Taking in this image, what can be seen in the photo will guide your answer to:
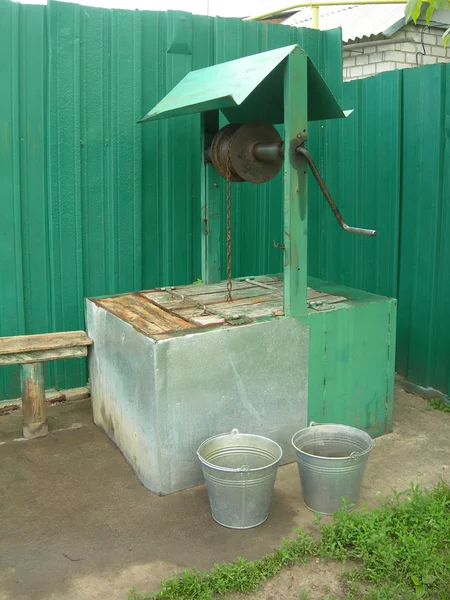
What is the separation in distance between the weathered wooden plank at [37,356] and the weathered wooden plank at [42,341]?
4 cm

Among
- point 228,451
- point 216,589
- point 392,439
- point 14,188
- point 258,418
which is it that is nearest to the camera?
point 216,589

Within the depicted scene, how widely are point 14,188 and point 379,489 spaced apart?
11.6ft

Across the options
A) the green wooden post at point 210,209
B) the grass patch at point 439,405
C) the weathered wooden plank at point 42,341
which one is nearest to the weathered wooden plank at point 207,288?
the green wooden post at point 210,209

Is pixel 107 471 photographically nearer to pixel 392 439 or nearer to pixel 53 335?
pixel 53 335

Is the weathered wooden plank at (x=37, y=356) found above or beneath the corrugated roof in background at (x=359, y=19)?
beneath

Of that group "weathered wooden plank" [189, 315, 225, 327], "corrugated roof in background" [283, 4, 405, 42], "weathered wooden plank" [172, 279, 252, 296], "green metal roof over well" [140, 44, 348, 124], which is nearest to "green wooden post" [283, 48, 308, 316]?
"green metal roof over well" [140, 44, 348, 124]

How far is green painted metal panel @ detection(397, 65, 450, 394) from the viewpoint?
5336 millimetres

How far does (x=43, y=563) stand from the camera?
336cm

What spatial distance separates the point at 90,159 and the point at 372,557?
3775 millimetres

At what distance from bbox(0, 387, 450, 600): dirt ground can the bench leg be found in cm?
10

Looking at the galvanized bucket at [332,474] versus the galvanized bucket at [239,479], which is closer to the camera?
the galvanized bucket at [239,479]

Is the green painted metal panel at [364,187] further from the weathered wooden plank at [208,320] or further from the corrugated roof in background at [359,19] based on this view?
the corrugated roof in background at [359,19]

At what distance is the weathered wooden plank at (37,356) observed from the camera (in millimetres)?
4625

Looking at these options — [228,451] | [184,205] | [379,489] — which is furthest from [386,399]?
[184,205]
